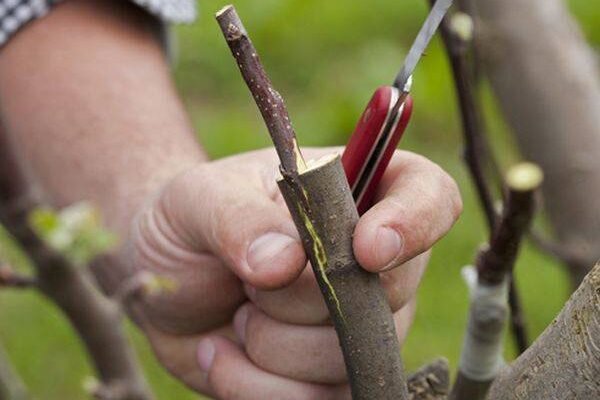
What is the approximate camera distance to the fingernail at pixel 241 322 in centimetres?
102

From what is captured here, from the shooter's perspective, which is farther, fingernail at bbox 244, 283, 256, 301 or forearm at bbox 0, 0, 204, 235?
forearm at bbox 0, 0, 204, 235

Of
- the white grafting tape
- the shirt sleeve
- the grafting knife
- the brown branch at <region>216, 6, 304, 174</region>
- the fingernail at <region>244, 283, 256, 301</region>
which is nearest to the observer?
the brown branch at <region>216, 6, 304, 174</region>

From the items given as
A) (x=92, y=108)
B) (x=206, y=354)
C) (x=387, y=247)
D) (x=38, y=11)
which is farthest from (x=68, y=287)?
(x=387, y=247)

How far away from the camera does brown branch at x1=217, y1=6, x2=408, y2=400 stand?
0.60m

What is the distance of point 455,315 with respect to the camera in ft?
8.39

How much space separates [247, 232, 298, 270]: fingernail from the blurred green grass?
1.58 meters

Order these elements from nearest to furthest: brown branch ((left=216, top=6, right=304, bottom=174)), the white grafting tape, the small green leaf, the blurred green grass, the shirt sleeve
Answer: brown branch ((left=216, top=6, right=304, bottom=174)) → the white grafting tape → the small green leaf → the shirt sleeve → the blurred green grass

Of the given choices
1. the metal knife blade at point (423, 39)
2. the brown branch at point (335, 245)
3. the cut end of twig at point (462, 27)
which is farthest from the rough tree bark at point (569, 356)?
the cut end of twig at point (462, 27)

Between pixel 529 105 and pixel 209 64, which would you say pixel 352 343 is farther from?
pixel 209 64

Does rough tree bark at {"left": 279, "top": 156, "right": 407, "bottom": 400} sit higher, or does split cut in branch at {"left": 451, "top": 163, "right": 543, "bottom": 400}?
rough tree bark at {"left": 279, "top": 156, "right": 407, "bottom": 400}

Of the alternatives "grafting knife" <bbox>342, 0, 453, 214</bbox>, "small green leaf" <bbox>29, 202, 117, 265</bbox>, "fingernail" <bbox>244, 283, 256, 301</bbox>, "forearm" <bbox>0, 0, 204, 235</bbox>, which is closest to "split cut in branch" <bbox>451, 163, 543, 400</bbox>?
"grafting knife" <bbox>342, 0, 453, 214</bbox>

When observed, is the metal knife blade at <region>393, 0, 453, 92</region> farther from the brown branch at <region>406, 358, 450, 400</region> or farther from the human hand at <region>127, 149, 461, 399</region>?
the brown branch at <region>406, 358, 450, 400</region>

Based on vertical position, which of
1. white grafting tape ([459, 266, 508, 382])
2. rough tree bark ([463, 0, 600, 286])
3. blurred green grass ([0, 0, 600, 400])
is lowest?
blurred green grass ([0, 0, 600, 400])

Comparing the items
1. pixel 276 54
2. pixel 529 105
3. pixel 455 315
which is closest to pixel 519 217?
pixel 529 105
